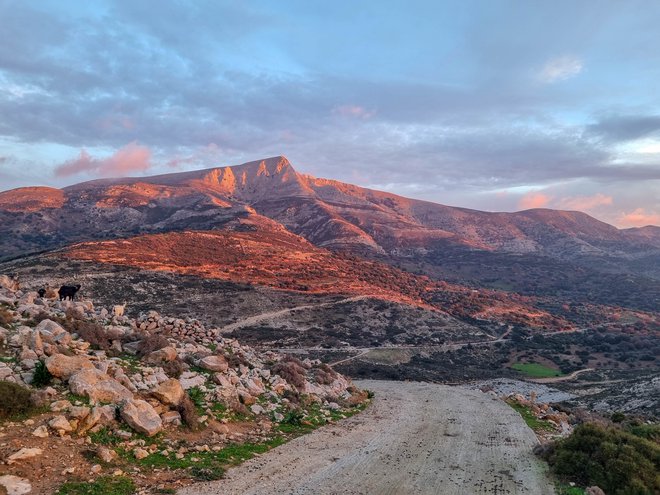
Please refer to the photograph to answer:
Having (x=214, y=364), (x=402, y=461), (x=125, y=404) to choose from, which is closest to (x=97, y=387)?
(x=125, y=404)

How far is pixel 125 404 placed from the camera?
1280cm

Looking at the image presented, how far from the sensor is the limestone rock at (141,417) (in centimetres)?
1254

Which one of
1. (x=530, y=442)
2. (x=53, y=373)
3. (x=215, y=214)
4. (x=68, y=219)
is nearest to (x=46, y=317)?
(x=53, y=373)

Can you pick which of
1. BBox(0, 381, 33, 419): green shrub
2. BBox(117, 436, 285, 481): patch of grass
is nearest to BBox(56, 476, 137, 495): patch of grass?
BBox(117, 436, 285, 481): patch of grass

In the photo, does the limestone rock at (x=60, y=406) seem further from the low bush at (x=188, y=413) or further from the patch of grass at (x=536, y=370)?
the patch of grass at (x=536, y=370)

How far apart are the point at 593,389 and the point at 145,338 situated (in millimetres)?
44298

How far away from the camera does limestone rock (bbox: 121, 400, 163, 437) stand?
1254 cm

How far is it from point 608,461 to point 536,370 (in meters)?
50.0

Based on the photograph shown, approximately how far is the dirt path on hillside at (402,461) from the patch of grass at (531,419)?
0.56 metres

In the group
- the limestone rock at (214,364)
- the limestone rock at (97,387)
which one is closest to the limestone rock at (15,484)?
the limestone rock at (97,387)

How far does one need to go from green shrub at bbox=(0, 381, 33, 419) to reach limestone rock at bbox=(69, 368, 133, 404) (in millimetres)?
1400

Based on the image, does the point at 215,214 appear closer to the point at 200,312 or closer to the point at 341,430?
the point at 200,312

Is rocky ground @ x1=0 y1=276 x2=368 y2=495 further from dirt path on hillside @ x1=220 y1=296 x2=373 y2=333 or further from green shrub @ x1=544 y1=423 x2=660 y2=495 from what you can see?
dirt path on hillside @ x1=220 y1=296 x2=373 y2=333

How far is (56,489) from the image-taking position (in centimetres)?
930
